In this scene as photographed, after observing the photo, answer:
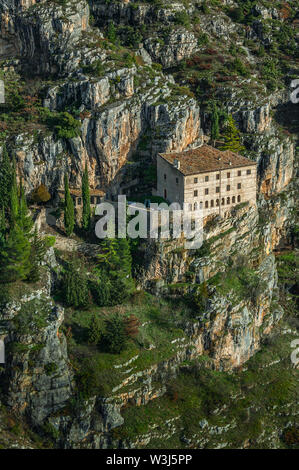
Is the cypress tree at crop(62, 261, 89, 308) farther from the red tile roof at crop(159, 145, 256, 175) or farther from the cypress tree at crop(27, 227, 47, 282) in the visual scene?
the red tile roof at crop(159, 145, 256, 175)

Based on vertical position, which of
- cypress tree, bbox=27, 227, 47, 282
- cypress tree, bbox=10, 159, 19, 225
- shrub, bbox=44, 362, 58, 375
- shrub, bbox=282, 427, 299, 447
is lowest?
shrub, bbox=282, 427, 299, 447

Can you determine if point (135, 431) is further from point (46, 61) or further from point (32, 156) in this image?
point (46, 61)

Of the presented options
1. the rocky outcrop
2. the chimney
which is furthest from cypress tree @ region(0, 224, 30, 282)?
the rocky outcrop

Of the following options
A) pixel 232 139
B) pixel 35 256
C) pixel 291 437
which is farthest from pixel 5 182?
pixel 291 437
